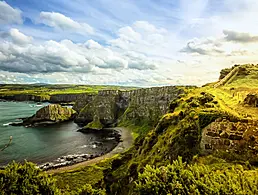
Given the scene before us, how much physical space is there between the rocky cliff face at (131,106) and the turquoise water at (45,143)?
1796cm

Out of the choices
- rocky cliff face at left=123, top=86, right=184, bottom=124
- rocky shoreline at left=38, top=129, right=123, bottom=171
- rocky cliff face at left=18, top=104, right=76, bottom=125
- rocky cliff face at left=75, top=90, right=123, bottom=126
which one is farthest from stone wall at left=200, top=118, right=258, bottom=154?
rocky cliff face at left=18, top=104, right=76, bottom=125

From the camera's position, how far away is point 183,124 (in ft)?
114

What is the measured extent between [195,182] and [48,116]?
136 metres

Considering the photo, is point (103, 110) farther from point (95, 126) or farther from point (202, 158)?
point (202, 158)

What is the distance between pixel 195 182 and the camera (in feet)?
59.7

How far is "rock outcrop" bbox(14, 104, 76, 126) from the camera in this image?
138750mm

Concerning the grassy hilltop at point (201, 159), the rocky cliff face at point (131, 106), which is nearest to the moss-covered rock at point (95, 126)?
the rocky cliff face at point (131, 106)

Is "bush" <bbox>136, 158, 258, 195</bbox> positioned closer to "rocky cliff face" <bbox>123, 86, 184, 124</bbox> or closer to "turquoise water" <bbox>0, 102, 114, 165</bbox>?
"turquoise water" <bbox>0, 102, 114, 165</bbox>

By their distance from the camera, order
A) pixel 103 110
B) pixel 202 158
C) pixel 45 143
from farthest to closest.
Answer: pixel 103 110
pixel 45 143
pixel 202 158

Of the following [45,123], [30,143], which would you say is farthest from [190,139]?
[45,123]

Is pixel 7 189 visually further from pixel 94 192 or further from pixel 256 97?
pixel 256 97

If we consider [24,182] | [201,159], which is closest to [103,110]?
[24,182]

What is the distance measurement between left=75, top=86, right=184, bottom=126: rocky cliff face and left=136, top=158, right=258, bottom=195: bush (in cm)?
9549

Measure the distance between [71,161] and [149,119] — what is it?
56.6 m
